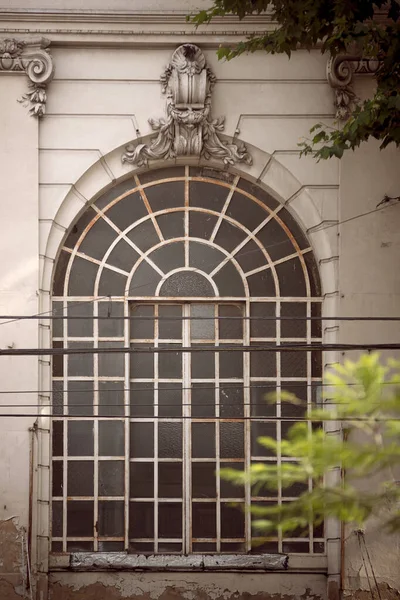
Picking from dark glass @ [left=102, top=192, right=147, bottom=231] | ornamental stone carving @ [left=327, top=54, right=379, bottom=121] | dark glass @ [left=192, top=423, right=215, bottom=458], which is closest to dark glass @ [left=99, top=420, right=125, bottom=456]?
dark glass @ [left=192, top=423, right=215, bottom=458]

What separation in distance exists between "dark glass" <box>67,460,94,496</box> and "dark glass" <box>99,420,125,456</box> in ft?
0.78

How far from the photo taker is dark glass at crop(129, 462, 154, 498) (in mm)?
13750

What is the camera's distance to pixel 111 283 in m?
13.9

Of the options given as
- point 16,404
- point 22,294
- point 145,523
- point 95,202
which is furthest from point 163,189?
point 145,523

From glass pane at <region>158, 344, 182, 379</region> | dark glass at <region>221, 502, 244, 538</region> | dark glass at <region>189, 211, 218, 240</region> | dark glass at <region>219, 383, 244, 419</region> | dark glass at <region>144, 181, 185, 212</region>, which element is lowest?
dark glass at <region>221, 502, 244, 538</region>

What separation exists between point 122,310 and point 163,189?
1.57m

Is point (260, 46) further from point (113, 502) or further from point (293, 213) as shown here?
point (113, 502)

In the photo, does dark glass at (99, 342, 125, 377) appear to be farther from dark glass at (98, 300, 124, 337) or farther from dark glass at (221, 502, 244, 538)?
dark glass at (221, 502, 244, 538)

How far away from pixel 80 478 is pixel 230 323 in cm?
257

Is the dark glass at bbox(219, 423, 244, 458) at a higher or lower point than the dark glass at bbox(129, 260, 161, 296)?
lower

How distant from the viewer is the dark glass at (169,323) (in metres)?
13.9

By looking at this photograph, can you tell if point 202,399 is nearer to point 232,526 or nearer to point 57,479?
point 232,526

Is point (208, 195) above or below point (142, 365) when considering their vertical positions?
above

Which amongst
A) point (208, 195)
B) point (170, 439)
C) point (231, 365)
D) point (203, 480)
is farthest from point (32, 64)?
point (203, 480)
